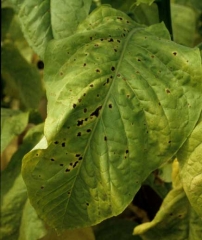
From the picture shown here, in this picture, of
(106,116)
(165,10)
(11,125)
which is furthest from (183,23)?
(106,116)

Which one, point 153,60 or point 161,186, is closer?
point 153,60

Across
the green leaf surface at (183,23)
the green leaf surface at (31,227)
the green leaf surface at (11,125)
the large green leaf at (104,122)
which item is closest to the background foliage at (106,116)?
the large green leaf at (104,122)

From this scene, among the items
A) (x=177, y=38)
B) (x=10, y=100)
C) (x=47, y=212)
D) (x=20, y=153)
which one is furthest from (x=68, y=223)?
(x=10, y=100)

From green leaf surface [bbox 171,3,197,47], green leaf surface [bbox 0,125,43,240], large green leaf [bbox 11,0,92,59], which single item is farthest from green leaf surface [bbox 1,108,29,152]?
green leaf surface [bbox 171,3,197,47]

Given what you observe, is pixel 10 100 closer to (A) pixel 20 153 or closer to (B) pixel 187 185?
(A) pixel 20 153

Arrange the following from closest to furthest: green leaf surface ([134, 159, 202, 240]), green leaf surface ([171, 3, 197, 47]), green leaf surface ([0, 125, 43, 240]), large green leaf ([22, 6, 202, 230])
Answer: large green leaf ([22, 6, 202, 230]) → green leaf surface ([134, 159, 202, 240]) → green leaf surface ([0, 125, 43, 240]) → green leaf surface ([171, 3, 197, 47])

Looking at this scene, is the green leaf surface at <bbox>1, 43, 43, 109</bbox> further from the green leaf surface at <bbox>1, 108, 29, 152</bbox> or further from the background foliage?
the background foliage
